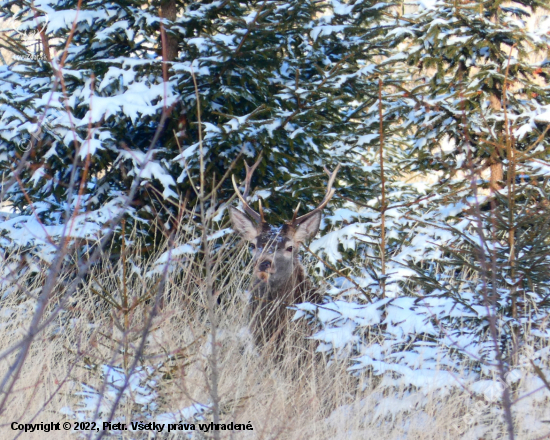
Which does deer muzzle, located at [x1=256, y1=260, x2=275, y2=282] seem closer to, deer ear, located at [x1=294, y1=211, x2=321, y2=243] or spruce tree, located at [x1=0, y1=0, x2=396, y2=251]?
deer ear, located at [x1=294, y1=211, x2=321, y2=243]

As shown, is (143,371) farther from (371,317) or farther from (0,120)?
(0,120)

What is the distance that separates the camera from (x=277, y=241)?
5602 mm

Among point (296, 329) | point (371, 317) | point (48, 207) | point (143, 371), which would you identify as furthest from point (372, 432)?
point (48, 207)

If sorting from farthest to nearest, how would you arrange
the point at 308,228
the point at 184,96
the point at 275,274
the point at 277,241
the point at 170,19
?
the point at 170,19 < the point at 184,96 < the point at 308,228 < the point at 277,241 < the point at 275,274

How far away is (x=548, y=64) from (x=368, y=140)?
2557mm

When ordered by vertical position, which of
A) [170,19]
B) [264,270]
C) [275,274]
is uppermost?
[170,19]

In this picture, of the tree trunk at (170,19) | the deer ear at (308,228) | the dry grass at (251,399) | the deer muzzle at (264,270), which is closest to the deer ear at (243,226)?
the deer ear at (308,228)

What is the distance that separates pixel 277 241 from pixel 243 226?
417 mm

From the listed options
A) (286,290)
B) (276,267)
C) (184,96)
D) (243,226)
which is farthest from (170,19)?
(286,290)

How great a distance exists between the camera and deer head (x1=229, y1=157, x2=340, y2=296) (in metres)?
5.41

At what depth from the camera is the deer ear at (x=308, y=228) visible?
223 inches

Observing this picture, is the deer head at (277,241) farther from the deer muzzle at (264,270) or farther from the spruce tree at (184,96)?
the spruce tree at (184,96)

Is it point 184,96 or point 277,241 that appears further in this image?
point 184,96

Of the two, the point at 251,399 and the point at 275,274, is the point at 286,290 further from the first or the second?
the point at 251,399
